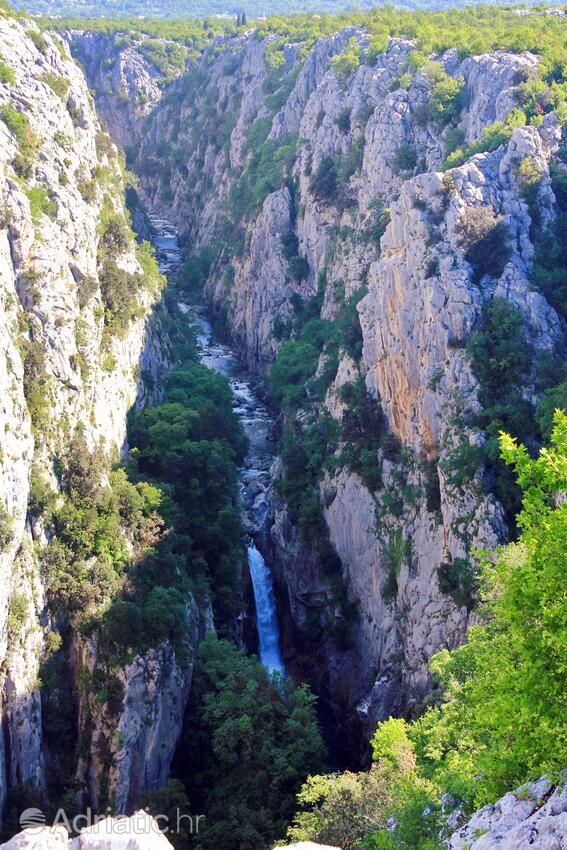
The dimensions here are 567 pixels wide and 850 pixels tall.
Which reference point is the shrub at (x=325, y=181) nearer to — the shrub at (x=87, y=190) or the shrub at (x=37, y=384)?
the shrub at (x=87, y=190)

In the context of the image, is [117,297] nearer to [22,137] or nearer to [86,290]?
[86,290]

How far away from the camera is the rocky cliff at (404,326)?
4269 centimetres

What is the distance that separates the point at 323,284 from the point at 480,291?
28675 millimetres

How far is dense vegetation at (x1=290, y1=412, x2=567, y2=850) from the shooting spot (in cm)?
1752

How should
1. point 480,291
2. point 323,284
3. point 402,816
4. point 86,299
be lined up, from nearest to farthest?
point 402,816 → point 480,291 → point 86,299 → point 323,284

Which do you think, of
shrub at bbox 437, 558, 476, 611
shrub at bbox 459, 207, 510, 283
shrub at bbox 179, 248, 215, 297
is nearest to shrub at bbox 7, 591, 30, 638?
shrub at bbox 437, 558, 476, 611

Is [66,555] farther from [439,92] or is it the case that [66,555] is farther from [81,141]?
[439,92]

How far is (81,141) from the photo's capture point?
62688 millimetres

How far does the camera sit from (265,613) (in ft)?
179

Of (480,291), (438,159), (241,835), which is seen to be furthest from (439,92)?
(241,835)

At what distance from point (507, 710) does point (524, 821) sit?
2.15 metres

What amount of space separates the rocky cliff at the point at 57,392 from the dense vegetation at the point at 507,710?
484 inches

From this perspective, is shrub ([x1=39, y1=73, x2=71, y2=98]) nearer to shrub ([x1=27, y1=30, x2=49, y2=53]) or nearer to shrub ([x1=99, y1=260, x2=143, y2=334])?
shrub ([x1=27, y1=30, x2=49, y2=53])

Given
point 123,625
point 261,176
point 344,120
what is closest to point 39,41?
point 344,120
